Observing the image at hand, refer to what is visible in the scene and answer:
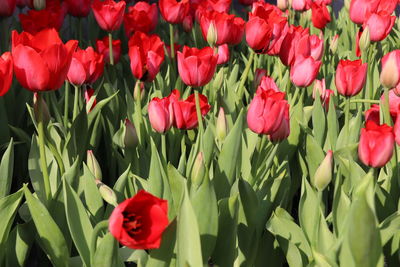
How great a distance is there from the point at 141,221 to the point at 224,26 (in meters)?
1.06

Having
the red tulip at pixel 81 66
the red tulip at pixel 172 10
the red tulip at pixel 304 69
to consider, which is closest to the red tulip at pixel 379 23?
the red tulip at pixel 304 69

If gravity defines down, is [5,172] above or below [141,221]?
below

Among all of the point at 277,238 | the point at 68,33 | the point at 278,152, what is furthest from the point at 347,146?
the point at 68,33

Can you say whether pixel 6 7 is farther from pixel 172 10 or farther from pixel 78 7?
pixel 172 10

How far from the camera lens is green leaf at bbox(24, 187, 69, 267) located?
1.08 metres

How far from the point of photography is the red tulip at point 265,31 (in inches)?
67.0

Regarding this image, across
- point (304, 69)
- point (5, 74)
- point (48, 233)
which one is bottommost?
point (48, 233)

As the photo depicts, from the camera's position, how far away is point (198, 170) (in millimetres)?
1163

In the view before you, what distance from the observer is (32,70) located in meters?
1.07

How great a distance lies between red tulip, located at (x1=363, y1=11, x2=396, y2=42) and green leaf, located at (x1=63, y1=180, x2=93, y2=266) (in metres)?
1.18

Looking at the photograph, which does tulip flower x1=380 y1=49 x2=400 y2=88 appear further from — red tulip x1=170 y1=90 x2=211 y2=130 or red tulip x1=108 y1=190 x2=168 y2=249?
red tulip x1=108 y1=190 x2=168 y2=249

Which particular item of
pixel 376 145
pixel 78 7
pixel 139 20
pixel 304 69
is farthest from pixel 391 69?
pixel 78 7

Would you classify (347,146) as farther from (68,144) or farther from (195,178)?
(68,144)

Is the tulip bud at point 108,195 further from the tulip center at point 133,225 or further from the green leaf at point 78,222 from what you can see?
the tulip center at point 133,225
